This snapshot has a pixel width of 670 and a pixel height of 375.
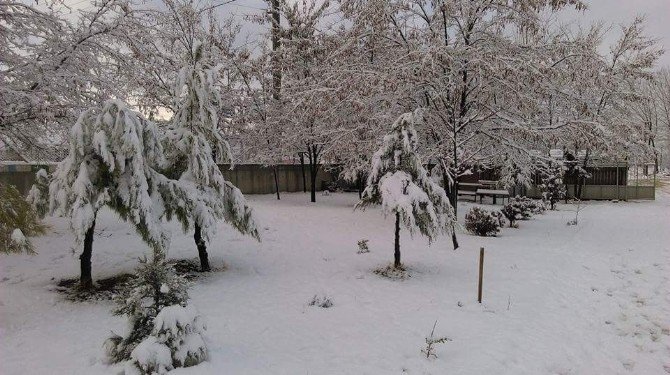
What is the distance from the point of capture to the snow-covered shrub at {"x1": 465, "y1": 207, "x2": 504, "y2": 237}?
1399 cm

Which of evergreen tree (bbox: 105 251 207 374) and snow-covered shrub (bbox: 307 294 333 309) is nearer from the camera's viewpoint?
evergreen tree (bbox: 105 251 207 374)

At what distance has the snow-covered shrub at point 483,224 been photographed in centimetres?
1399

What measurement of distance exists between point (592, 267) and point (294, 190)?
54.5 ft

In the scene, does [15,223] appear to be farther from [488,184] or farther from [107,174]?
[488,184]

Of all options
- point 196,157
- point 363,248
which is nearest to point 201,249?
point 196,157

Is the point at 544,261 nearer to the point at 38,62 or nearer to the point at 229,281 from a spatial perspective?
the point at 229,281

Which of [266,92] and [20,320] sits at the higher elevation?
[266,92]

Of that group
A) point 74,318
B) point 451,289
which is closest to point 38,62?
point 74,318

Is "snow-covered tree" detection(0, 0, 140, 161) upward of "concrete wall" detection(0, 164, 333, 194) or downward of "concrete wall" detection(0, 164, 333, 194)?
upward

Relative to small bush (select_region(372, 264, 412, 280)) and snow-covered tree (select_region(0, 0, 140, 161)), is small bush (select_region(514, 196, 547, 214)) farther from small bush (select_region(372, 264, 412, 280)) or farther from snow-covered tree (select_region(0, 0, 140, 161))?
snow-covered tree (select_region(0, 0, 140, 161))

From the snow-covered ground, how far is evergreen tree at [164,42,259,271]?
1271 millimetres

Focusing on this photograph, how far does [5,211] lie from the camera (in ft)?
26.1

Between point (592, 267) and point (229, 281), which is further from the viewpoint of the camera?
point (592, 267)

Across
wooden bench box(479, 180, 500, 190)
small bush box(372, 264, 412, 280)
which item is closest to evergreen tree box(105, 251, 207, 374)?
small bush box(372, 264, 412, 280)
